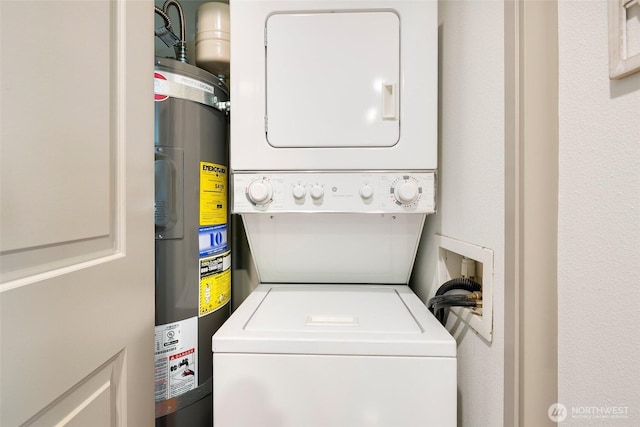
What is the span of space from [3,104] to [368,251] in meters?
1.10

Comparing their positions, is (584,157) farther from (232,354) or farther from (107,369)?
(107,369)

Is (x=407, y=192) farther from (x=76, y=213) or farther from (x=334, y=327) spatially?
(x=76, y=213)

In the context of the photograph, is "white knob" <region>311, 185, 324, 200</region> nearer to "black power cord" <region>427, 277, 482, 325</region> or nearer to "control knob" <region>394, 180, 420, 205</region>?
"control knob" <region>394, 180, 420, 205</region>

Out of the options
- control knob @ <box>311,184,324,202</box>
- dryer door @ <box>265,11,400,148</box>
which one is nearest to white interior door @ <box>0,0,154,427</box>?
dryer door @ <box>265,11,400,148</box>

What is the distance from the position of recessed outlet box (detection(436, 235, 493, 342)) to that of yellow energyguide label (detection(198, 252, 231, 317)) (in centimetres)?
91

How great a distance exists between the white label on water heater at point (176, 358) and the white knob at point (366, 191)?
81cm

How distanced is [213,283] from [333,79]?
94 cm

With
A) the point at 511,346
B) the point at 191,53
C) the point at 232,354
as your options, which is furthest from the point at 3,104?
the point at 191,53

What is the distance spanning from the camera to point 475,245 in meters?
0.85

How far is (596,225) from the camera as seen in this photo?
20.5 inches

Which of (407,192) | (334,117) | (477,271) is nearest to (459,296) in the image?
(477,271)

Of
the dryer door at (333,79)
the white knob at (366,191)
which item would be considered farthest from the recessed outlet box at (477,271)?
the dryer door at (333,79)

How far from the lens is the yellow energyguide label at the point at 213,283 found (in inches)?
42.7

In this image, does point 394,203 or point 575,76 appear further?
point 394,203
